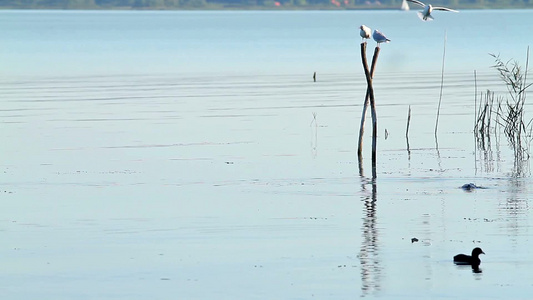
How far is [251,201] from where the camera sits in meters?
21.5

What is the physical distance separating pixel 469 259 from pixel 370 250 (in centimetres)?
173

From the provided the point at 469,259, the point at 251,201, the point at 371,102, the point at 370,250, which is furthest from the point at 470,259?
the point at 371,102

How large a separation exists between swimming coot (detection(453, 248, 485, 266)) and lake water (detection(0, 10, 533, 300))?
0.58 feet

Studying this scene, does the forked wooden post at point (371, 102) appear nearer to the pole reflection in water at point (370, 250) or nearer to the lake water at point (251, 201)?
the lake water at point (251, 201)

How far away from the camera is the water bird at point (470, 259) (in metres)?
15.6

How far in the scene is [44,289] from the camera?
1495cm

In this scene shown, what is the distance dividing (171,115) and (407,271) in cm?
2385

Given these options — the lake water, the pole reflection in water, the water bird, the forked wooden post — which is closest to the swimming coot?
the water bird

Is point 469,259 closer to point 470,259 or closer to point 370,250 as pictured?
point 470,259

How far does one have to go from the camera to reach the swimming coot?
1561 cm

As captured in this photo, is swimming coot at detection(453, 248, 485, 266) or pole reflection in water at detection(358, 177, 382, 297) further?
swimming coot at detection(453, 248, 485, 266)

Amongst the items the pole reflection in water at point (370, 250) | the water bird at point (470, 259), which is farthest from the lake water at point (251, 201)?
the water bird at point (470, 259)

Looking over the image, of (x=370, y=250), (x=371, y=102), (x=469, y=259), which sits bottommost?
(x=370, y=250)

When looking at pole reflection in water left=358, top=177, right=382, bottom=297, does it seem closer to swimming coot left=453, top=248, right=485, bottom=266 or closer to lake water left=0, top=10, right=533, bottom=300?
lake water left=0, top=10, right=533, bottom=300
